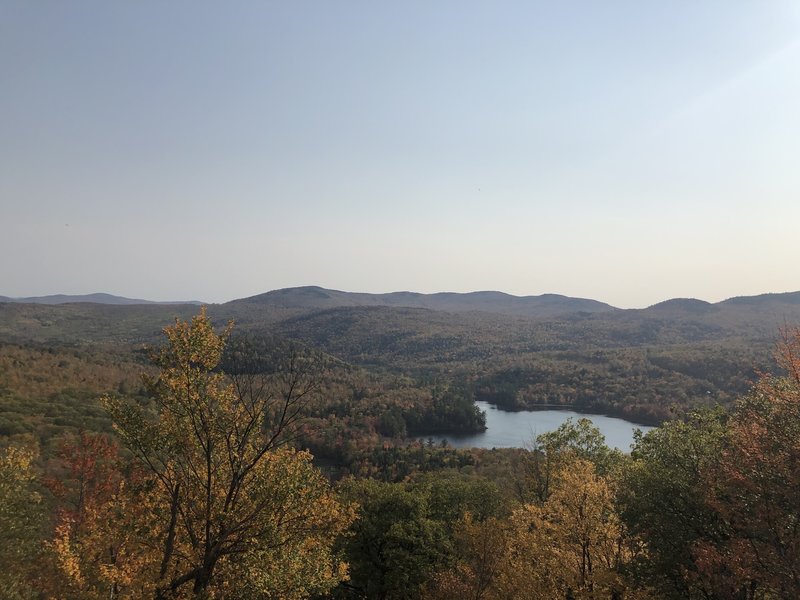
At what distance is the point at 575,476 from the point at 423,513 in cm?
1626

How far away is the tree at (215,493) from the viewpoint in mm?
14211

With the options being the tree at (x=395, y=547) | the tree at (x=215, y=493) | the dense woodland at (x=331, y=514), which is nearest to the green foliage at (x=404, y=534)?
the tree at (x=395, y=547)

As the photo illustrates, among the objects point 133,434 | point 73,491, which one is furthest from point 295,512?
point 73,491

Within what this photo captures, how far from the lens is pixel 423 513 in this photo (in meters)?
37.1

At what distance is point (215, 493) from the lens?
50.9 feet

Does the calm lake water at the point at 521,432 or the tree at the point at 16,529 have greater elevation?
the tree at the point at 16,529

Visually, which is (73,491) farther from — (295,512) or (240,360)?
(295,512)

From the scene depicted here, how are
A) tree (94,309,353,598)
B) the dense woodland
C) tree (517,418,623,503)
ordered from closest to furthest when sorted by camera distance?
tree (94,309,353,598)
the dense woodland
tree (517,418,623,503)

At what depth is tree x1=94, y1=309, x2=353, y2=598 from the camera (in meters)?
14.2

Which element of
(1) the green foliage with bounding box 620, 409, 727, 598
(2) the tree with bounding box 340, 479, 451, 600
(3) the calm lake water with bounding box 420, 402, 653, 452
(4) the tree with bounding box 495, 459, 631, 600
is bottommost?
(3) the calm lake water with bounding box 420, 402, 653, 452

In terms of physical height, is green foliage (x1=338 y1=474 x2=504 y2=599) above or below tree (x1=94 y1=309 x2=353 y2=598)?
below

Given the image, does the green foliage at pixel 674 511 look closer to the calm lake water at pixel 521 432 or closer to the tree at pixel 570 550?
the tree at pixel 570 550

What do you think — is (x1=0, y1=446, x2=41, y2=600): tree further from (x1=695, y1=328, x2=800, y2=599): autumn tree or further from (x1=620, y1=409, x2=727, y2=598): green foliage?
(x1=695, y1=328, x2=800, y2=599): autumn tree

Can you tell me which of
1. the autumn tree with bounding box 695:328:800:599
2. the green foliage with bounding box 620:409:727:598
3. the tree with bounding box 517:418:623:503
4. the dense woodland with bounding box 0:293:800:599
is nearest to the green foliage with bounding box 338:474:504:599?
the dense woodland with bounding box 0:293:800:599
